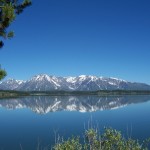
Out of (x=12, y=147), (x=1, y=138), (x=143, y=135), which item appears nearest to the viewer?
(x=12, y=147)

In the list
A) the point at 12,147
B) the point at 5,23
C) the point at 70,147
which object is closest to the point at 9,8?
the point at 5,23

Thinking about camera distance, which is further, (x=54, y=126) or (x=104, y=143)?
(x=54, y=126)

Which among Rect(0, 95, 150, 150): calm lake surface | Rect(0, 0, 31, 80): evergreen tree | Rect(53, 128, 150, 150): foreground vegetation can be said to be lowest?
Rect(0, 95, 150, 150): calm lake surface

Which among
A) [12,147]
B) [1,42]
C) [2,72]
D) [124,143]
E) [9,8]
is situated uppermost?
[9,8]

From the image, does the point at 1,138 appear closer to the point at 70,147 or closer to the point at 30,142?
the point at 30,142

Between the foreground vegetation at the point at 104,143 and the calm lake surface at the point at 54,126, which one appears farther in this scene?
the calm lake surface at the point at 54,126

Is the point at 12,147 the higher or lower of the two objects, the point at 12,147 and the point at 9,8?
the lower

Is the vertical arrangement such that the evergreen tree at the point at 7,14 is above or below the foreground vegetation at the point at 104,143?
above

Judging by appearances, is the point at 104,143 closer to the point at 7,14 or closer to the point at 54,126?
Answer: the point at 7,14

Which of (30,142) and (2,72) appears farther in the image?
(30,142)

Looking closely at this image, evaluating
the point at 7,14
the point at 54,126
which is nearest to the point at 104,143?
the point at 7,14

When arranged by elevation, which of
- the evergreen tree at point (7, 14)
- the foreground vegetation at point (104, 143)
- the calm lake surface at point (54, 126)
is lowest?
the calm lake surface at point (54, 126)

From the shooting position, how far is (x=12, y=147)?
1521 inches

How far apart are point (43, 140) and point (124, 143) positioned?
89.1 feet
